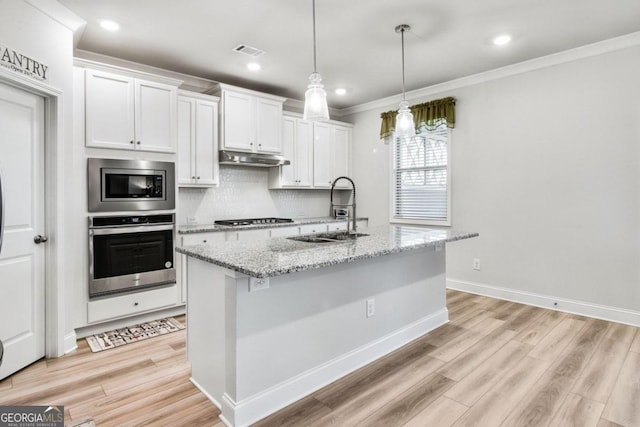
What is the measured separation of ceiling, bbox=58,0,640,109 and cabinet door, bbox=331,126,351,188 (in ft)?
4.42

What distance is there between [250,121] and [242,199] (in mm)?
1023

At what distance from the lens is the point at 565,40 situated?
331cm

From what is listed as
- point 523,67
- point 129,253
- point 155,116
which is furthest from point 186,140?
point 523,67

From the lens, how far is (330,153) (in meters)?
5.41

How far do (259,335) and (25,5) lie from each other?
2.66m

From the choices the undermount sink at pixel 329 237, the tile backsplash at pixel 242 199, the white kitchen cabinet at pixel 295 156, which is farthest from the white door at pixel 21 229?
the white kitchen cabinet at pixel 295 156

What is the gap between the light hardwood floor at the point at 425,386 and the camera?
1938 millimetres

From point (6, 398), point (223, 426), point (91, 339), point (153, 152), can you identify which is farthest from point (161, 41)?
point (223, 426)

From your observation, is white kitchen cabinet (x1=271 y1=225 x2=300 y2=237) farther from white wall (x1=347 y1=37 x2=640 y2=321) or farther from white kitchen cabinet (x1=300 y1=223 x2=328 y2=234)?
white wall (x1=347 y1=37 x2=640 y2=321)

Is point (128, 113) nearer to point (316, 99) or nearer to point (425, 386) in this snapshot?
point (316, 99)

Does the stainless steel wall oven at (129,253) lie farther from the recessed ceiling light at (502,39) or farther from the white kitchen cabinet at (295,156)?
the recessed ceiling light at (502,39)

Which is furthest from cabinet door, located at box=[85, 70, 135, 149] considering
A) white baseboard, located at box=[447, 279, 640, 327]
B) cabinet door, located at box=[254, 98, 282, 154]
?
white baseboard, located at box=[447, 279, 640, 327]

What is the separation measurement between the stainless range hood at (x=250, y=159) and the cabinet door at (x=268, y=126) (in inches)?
4.2

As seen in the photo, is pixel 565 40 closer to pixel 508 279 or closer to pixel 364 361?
pixel 508 279
